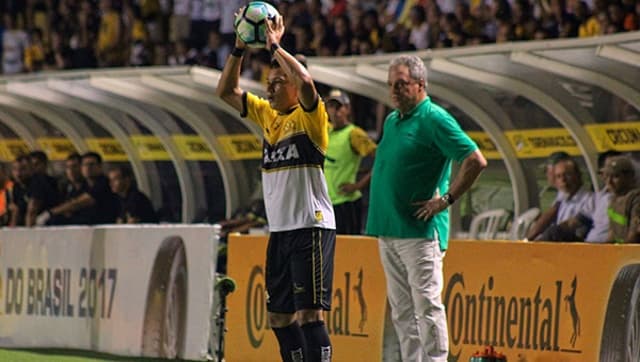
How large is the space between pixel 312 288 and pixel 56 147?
1250cm

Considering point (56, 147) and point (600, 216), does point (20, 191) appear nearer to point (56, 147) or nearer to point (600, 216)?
point (56, 147)

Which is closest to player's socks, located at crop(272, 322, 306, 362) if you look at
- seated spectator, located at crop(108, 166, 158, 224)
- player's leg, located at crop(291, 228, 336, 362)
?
player's leg, located at crop(291, 228, 336, 362)

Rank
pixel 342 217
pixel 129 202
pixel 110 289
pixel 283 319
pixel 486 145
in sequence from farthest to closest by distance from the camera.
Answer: pixel 129 202 → pixel 486 145 → pixel 342 217 → pixel 110 289 → pixel 283 319

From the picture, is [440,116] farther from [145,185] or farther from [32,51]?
[32,51]

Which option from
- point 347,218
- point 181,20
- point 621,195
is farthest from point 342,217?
point 181,20

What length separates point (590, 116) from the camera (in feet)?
Result: 47.2

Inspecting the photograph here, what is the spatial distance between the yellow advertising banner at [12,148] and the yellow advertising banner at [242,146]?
392 cm

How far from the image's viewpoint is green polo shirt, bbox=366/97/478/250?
393 inches

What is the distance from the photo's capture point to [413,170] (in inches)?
395

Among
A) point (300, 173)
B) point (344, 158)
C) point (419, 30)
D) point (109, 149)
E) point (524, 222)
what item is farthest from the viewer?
point (109, 149)

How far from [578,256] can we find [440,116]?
1.42 m

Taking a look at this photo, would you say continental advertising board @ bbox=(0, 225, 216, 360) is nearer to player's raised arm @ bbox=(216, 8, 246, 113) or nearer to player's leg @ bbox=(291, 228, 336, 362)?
player's raised arm @ bbox=(216, 8, 246, 113)

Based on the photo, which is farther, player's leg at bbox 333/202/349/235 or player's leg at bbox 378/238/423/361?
player's leg at bbox 333/202/349/235

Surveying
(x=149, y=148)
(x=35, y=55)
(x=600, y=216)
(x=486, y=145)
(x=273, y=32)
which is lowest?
(x=600, y=216)
